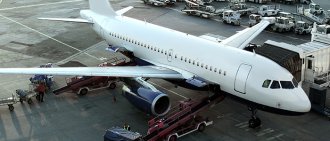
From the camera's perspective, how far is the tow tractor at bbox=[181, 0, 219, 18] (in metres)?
53.2

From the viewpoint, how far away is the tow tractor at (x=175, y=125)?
899 inches

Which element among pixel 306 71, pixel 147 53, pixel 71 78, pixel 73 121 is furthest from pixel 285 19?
pixel 73 121

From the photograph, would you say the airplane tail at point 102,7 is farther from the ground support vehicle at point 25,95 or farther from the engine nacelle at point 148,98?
the engine nacelle at point 148,98

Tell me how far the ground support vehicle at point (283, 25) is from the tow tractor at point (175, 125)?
73.4 ft

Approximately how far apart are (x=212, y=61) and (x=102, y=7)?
45.6ft

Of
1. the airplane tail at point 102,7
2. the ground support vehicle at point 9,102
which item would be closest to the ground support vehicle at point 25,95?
the ground support vehicle at point 9,102

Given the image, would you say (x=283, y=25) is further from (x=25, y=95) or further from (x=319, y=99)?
(x=25, y=95)

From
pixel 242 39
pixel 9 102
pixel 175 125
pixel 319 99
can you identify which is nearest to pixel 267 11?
pixel 242 39

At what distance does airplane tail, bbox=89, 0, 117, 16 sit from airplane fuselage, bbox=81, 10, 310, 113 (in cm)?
134

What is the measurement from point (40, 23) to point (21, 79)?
65.1 feet

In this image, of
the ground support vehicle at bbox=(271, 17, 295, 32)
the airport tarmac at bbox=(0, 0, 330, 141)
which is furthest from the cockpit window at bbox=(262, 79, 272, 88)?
the ground support vehicle at bbox=(271, 17, 295, 32)

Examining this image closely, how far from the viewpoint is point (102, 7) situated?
36000mm

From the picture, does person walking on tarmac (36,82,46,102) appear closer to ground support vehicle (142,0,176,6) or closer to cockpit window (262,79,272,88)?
cockpit window (262,79,272,88)

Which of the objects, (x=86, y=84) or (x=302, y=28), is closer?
(x=86, y=84)
